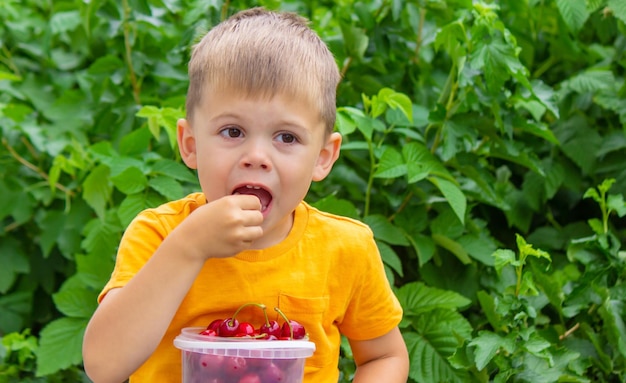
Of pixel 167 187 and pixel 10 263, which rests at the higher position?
pixel 167 187

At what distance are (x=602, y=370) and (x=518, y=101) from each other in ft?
2.57

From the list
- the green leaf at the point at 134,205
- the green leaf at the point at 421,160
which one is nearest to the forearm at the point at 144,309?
the green leaf at the point at 134,205

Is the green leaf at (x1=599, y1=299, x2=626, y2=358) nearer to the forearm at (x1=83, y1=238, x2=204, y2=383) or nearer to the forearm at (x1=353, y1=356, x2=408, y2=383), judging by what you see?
the forearm at (x1=353, y1=356, x2=408, y2=383)

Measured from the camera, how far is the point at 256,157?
69.5 inches

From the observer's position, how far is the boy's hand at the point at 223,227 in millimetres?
1694

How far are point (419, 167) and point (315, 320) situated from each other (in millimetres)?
850

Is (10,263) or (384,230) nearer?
(384,230)

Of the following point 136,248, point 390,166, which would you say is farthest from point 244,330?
point 390,166

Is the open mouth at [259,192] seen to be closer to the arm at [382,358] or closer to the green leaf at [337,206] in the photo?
the arm at [382,358]

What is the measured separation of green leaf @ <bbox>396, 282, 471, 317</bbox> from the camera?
8.63 feet

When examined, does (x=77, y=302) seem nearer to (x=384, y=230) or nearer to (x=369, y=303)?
(x=384, y=230)

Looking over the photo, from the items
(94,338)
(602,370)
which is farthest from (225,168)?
(602,370)

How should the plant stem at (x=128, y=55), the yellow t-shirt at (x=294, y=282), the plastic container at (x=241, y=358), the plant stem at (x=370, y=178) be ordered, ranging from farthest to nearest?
the plant stem at (x=128, y=55) → the plant stem at (x=370, y=178) → the yellow t-shirt at (x=294, y=282) → the plastic container at (x=241, y=358)

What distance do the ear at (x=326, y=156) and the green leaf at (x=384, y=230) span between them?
72cm
